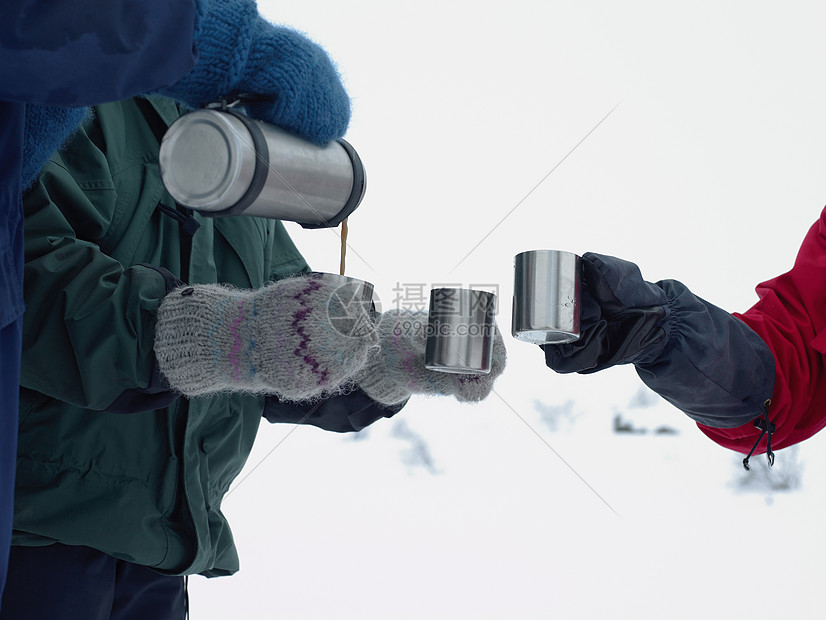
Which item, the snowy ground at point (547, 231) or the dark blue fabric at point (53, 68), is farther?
the snowy ground at point (547, 231)

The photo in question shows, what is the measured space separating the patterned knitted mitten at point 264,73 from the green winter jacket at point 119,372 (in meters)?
0.21

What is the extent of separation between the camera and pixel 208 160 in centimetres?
66

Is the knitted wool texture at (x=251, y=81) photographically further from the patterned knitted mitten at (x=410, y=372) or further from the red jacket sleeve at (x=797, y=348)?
the red jacket sleeve at (x=797, y=348)

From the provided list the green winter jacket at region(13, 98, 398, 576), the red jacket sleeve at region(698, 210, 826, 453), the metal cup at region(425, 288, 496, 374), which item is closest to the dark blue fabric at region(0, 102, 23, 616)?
the green winter jacket at region(13, 98, 398, 576)

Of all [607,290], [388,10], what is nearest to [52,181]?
[607,290]

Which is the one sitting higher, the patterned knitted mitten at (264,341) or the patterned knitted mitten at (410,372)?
the patterned knitted mitten at (264,341)

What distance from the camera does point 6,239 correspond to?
0.58 m

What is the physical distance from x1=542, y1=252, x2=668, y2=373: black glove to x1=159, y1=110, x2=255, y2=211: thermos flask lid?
0.50m

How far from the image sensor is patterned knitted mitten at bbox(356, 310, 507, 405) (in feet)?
3.12

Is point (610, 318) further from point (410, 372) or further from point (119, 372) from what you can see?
point (119, 372)

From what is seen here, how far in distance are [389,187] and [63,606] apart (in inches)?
47.7

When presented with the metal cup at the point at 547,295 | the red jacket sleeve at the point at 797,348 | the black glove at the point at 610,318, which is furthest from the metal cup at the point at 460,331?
the red jacket sleeve at the point at 797,348

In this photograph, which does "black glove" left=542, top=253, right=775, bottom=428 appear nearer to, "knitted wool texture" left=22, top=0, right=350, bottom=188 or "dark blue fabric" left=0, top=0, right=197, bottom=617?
"knitted wool texture" left=22, top=0, right=350, bottom=188

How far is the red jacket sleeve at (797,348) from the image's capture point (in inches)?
44.0
